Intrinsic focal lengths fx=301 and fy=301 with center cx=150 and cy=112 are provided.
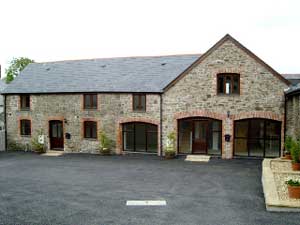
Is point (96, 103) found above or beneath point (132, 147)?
above

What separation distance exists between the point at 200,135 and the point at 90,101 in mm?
8423

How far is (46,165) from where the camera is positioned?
60.6 feet

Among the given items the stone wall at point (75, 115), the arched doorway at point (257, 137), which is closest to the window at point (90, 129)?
the stone wall at point (75, 115)

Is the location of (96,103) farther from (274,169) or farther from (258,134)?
(274,169)

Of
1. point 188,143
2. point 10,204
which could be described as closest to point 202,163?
point 188,143

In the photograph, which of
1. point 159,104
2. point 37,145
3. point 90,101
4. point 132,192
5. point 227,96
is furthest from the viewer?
point 37,145

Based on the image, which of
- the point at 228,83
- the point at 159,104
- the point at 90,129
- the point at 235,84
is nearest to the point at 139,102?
the point at 159,104

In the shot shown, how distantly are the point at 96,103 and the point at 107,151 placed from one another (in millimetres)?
3619

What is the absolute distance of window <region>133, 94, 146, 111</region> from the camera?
20891mm

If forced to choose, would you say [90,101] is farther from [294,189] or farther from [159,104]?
[294,189]

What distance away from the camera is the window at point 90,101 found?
2222 centimetres

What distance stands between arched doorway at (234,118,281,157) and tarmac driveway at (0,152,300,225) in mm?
1267

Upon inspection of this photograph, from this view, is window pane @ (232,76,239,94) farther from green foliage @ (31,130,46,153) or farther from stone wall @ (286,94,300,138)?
green foliage @ (31,130,46,153)

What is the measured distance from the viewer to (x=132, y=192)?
487 inches
